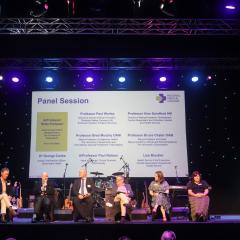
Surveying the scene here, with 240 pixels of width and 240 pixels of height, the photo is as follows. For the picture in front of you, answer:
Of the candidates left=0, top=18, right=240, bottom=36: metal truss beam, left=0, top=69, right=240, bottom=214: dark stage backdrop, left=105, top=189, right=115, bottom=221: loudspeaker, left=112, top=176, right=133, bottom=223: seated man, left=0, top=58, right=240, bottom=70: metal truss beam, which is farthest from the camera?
left=0, top=69, right=240, bottom=214: dark stage backdrop

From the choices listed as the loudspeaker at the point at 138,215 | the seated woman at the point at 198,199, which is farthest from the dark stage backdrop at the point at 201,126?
the seated woman at the point at 198,199

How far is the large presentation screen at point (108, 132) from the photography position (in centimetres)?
1114

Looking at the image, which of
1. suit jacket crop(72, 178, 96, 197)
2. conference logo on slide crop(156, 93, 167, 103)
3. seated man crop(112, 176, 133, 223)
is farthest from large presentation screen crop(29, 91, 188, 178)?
seated man crop(112, 176, 133, 223)

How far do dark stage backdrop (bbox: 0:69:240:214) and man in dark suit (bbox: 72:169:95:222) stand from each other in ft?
7.41

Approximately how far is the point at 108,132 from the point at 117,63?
5.99 ft

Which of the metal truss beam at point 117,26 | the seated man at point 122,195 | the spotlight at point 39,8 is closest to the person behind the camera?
the spotlight at point 39,8

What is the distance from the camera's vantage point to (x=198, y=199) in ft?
30.2

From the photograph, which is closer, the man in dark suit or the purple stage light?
the purple stage light

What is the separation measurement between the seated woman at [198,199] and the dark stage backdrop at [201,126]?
2140 millimetres

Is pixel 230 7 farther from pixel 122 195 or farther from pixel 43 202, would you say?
pixel 43 202

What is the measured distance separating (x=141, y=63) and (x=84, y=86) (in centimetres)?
162
